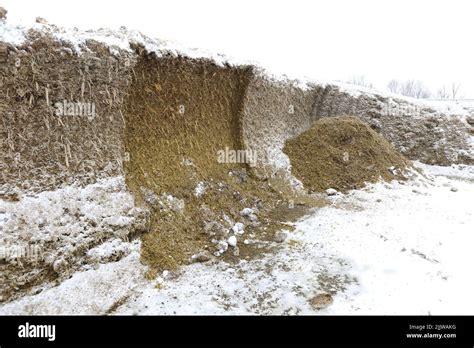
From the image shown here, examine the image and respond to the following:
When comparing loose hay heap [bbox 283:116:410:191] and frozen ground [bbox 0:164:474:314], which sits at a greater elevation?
loose hay heap [bbox 283:116:410:191]

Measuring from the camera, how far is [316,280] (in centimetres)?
594

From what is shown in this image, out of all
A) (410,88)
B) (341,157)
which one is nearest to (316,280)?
(341,157)

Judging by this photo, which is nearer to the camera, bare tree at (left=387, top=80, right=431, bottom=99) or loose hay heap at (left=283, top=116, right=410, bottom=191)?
loose hay heap at (left=283, top=116, right=410, bottom=191)

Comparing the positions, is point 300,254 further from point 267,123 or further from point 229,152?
point 267,123

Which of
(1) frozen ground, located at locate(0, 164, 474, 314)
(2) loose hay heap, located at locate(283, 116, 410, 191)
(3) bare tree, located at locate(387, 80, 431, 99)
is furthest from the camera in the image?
(3) bare tree, located at locate(387, 80, 431, 99)

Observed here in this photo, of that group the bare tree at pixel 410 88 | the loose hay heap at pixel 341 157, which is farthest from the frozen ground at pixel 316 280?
the bare tree at pixel 410 88

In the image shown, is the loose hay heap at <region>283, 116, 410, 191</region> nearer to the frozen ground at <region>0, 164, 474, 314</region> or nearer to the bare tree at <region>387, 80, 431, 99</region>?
the frozen ground at <region>0, 164, 474, 314</region>

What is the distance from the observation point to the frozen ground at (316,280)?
5125mm

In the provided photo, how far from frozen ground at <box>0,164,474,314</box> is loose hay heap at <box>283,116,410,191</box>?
2.91 metres

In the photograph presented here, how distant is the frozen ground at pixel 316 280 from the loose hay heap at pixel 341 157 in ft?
9.54

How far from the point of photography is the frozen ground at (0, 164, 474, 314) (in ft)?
16.8

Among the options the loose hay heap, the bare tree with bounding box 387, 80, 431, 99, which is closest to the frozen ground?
the loose hay heap

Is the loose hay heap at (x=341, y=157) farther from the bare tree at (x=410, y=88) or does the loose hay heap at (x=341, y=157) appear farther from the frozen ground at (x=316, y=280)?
the bare tree at (x=410, y=88)

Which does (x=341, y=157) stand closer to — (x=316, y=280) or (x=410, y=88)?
(x=316, y=280)
